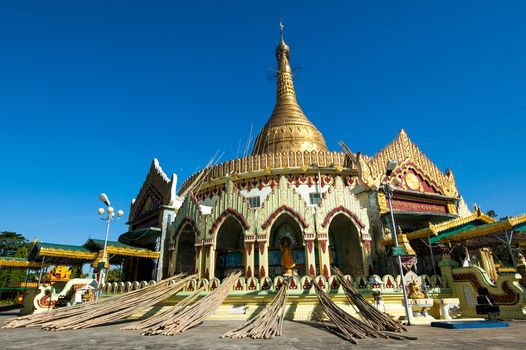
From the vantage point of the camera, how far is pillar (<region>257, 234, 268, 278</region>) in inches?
768

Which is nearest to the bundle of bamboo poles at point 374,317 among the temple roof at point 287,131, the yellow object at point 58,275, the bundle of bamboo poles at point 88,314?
the bundle of bamboo poles at point 88,314

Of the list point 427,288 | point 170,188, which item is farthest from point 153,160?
point 427,288

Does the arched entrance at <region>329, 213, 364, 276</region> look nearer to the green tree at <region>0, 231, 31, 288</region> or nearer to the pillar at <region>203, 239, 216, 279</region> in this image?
the pillar at <region>203, 239, 216, 279</region>

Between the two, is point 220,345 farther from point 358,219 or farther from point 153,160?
point 153,160

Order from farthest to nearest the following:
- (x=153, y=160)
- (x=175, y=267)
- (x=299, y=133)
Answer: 1. (x=299, y=133)
2. (x=153, y=160)
3. (x=175, y=267)

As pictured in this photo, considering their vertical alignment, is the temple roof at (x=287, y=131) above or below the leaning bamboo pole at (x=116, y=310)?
above

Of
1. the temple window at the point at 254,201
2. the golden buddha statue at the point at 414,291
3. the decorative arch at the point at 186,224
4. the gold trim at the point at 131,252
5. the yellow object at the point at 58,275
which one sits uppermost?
the temple window at the point at 254,201

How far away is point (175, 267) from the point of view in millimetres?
22891

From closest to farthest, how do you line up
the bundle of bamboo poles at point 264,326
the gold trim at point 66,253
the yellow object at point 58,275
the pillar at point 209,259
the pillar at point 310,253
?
the bundle of bamboo poles at point 264,326
the pillar at point 310,253
the gold trim at point 66,253
the pillar at point 209,259
the yellow object at point 58,275

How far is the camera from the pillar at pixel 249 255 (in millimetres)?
19734

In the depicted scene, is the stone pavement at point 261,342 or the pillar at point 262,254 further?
the pillar at point 262,254

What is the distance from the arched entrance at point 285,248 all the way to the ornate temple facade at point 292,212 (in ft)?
0.24

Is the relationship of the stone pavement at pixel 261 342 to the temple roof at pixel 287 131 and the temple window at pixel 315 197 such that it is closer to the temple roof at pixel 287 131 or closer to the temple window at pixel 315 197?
the temple window at pixel 315 197

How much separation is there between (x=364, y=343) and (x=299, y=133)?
87.1 ft
